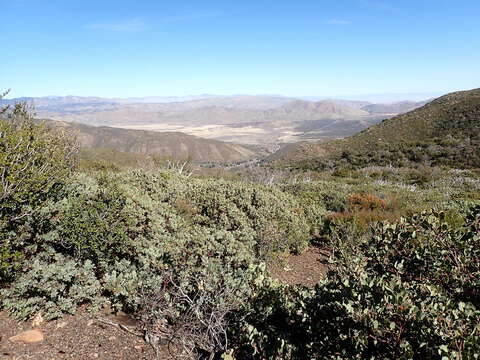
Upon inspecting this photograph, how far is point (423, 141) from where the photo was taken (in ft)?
110

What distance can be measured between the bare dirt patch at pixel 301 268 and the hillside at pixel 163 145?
115652 millimetres

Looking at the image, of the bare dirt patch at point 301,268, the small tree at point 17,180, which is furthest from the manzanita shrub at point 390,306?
the small tree at point 17,180

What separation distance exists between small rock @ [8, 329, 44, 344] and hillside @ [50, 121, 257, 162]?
118128mm

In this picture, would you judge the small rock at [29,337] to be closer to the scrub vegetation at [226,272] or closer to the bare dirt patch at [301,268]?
the scrub vegetation at [226,272]

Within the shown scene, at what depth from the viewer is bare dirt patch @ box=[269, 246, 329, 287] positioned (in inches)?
207

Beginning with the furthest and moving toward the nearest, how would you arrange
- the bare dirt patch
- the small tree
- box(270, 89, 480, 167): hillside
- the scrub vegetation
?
box(270, 89, 480, 167): hillside < the bare dirt patch < the small tree < the scrub vegetation

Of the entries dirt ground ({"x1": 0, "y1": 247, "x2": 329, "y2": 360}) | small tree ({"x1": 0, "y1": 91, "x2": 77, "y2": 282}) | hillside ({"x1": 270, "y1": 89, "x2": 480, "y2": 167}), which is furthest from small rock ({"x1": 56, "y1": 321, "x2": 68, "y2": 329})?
hillside ({"x1": 270, "y1": 89, "x2": 480, "y2": 167})

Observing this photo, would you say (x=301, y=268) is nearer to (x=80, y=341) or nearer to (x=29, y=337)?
(x=80, y=341)

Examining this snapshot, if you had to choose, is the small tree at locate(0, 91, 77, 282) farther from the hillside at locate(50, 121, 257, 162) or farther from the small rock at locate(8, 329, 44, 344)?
the hillside at locate(50, 121, 257, 162)

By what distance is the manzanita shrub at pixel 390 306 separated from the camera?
1.88 meters

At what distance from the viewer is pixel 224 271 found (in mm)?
3498

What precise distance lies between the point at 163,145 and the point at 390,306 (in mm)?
132444

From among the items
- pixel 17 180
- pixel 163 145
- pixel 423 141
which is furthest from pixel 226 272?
pixel 163 145

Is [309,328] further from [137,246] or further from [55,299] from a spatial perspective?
[55,299]
